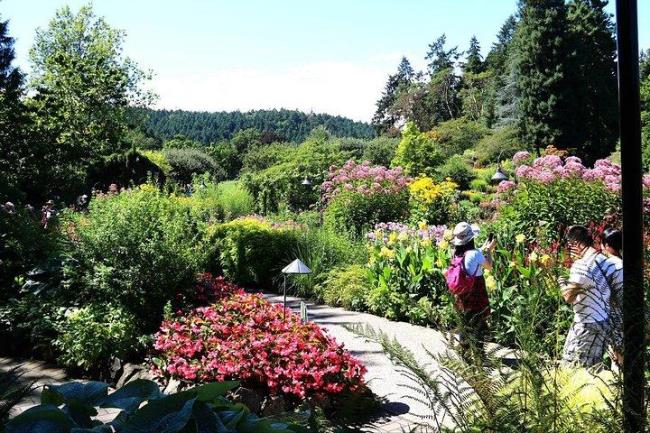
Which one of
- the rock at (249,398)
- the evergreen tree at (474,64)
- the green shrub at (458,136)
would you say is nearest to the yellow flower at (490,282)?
the rock at (249,398)

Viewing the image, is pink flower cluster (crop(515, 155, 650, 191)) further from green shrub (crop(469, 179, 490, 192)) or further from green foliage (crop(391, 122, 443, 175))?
green shrub (crop(469, 179, 490, 192))

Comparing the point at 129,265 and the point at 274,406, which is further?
the point at 129,265

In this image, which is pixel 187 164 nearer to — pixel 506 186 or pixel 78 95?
pixel 78 95

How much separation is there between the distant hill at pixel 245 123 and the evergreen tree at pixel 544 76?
52808mm

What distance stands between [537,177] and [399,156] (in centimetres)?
1846

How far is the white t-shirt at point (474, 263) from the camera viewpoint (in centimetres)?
546

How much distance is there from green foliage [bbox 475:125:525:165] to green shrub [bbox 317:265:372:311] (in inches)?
912

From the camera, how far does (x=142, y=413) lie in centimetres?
109

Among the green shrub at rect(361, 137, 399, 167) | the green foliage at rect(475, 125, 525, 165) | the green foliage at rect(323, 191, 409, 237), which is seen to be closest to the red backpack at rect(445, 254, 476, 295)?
the green foliage at rect(323, 191, 409, 237)

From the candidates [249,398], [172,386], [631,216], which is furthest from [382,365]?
[631,216]

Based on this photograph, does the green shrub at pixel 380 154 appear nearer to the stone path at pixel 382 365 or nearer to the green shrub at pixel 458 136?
the green shrub at pixel 458 136

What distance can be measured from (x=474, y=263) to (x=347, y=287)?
3958 mm

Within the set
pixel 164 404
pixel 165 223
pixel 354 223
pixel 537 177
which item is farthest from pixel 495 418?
pixel 354 223

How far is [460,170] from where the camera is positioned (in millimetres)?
27812
